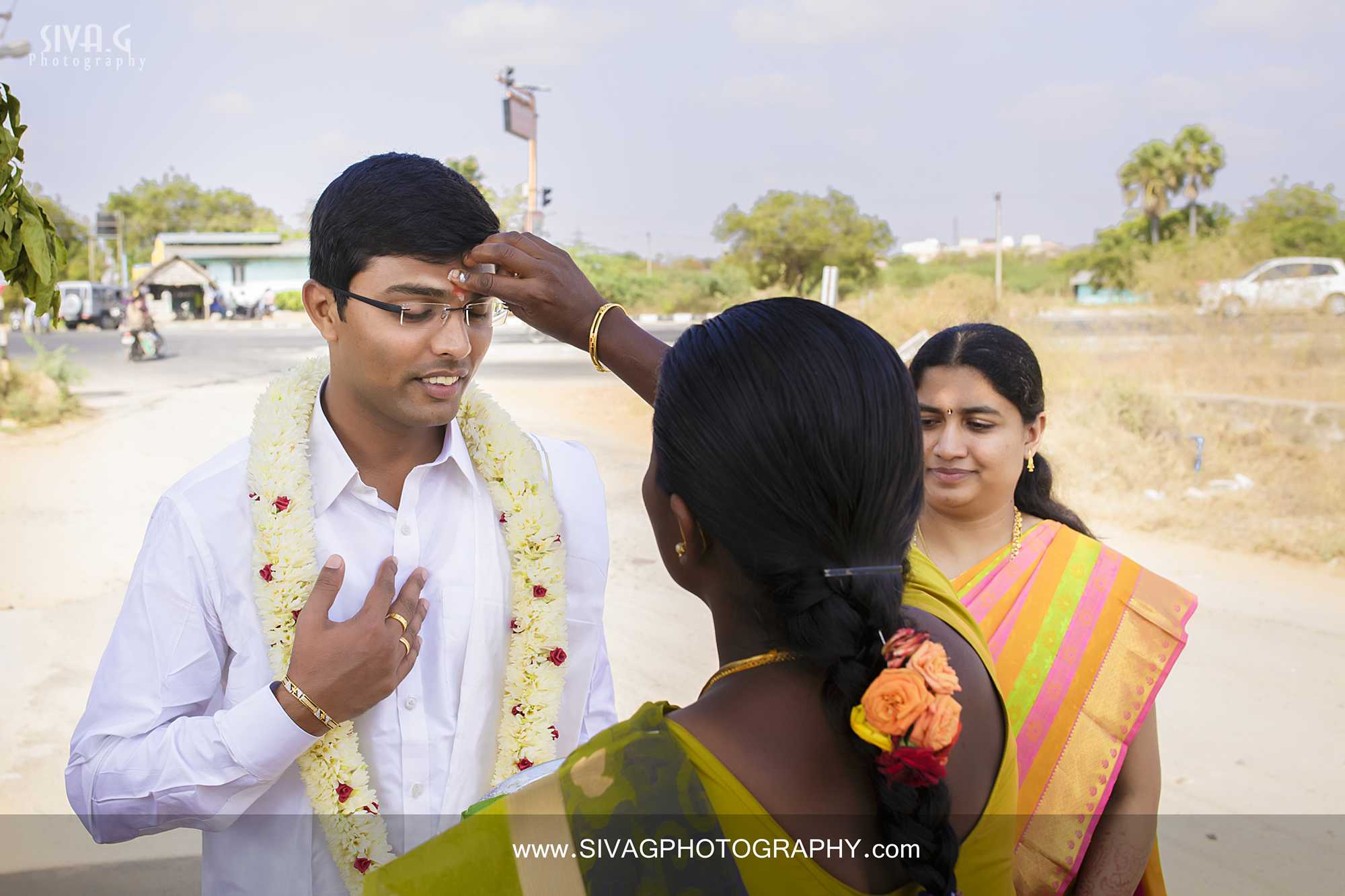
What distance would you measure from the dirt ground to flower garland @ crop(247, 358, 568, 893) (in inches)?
106

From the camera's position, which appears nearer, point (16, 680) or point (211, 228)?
point (16, 680)

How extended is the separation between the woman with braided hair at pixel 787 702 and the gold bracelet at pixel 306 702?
0.68 metres

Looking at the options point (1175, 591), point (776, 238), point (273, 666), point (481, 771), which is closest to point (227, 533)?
point (273, 666)

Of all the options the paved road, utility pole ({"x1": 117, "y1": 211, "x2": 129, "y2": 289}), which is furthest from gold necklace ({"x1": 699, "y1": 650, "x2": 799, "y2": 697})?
utility pole ({"x1": 117, "y1": 211, "x2": 129, "y2": 289})

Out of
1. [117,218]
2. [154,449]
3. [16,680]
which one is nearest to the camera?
[16,680]

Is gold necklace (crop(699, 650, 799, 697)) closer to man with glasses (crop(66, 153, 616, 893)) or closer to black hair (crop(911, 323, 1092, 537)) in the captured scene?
man with glasses (crop(66, 153, 616, 893))

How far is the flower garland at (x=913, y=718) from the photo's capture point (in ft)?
3.88

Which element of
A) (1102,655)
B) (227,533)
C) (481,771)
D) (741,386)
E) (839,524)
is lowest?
(481,771)

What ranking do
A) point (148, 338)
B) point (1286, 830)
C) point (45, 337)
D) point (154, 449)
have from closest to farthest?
point (1286, 830) → point (154, 449) → point (148, 338) → point (45, 337)

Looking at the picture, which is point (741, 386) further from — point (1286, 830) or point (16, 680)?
point (16, 680)

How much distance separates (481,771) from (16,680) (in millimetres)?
4807

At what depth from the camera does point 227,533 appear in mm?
2014

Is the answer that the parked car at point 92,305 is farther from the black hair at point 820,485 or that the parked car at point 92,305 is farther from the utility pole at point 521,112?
the black hair at point 820,485

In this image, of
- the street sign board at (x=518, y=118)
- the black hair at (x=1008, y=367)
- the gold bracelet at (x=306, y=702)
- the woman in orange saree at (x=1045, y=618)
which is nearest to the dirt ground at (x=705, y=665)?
the woman in orange saree at (x=1045, y=618)
